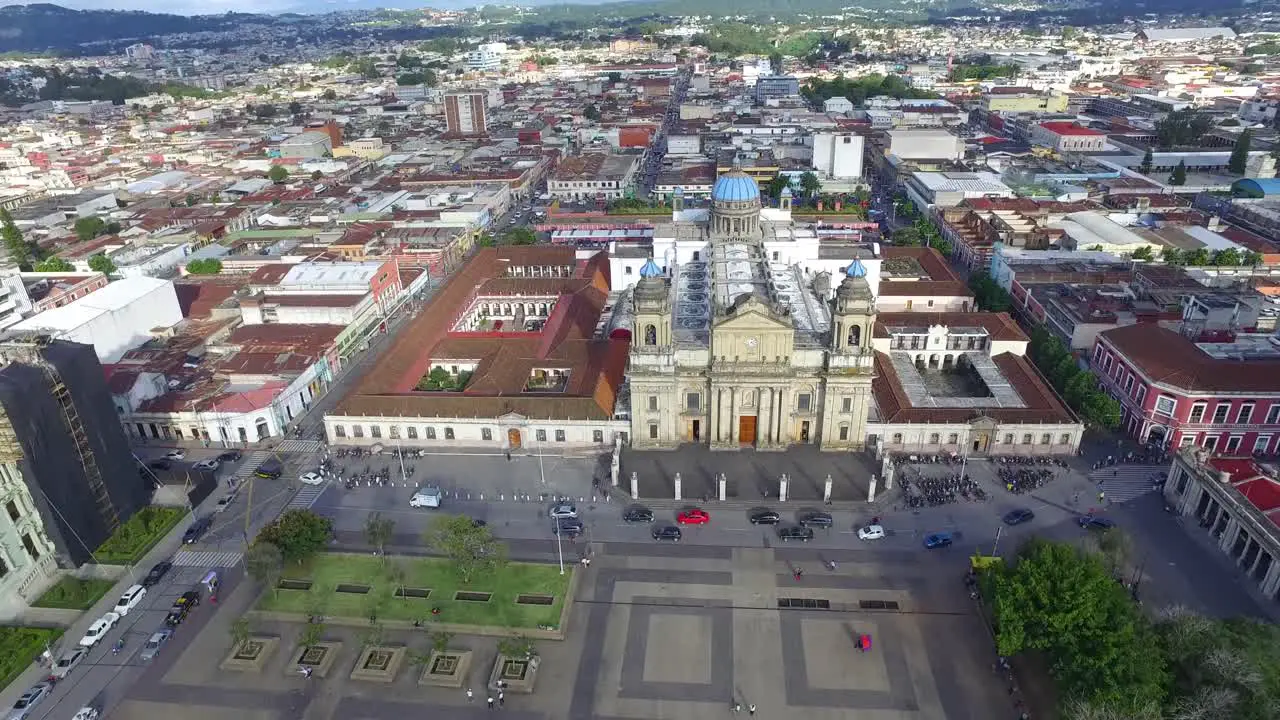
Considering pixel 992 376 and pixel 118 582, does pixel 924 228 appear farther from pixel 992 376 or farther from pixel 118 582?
pixel 118 582

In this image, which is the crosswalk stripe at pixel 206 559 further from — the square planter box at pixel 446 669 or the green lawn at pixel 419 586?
the square planter box at pixel 446 669

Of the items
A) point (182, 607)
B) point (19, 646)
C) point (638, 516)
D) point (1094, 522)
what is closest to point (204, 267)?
point (182, 607)

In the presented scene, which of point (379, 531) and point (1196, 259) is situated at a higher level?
point (1196, 259)

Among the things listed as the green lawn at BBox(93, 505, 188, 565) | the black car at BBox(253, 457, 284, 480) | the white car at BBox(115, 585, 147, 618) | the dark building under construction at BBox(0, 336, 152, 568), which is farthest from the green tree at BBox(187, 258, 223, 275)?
the white car at BBox(115, 585, 147, 618)

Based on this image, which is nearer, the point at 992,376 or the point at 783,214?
the point at 992,376

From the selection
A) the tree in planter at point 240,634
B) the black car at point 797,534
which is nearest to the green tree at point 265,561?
the tree in planter at point 240,634

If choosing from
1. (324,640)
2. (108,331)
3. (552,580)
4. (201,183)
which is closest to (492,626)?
(552,580)

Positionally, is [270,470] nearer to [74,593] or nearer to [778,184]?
[74,593]
